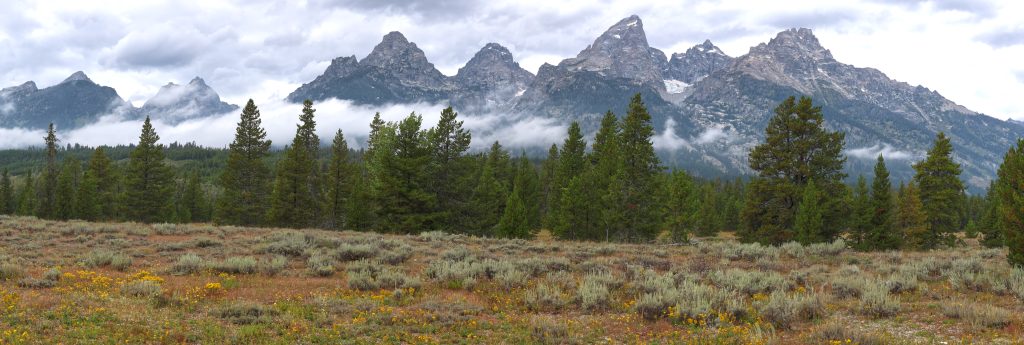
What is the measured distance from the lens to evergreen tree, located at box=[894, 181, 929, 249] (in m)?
38.1

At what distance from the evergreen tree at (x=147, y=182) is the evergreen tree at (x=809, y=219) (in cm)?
5661

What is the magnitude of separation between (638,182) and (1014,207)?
2322 centimetres

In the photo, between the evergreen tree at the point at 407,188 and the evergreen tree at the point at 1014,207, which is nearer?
the evergreen tree at the point at 1014,207

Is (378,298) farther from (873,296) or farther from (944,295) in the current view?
(944,295)

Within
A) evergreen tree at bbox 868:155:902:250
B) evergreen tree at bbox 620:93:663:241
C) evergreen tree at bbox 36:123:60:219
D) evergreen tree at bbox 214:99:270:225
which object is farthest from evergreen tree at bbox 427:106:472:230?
evergreen tree at bbox 36:123:60:219

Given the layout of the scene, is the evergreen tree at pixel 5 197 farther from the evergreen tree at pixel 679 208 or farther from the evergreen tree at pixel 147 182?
the evergreen tree at pixel 679 208

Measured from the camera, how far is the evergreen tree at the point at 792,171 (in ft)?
107

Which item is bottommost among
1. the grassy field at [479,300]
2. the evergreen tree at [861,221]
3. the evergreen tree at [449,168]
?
the grassy field at [479,300]

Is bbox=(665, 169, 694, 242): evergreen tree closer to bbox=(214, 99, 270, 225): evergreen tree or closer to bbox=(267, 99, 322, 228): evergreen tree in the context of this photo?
bbox=(267, 99, 322, 228): evergreen tree

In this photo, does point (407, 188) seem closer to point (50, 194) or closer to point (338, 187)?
point (338, 187)

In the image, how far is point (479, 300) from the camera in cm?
1313

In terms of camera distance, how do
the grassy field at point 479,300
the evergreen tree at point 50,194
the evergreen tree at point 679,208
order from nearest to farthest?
the grassy field at point 479,300 → the evergreen tree at point 679,208 → the evergreen tree at point 50,194

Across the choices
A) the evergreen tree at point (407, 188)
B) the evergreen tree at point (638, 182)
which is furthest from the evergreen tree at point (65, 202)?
the evergreen tree at point (638, 182)

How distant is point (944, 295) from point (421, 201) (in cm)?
3108
